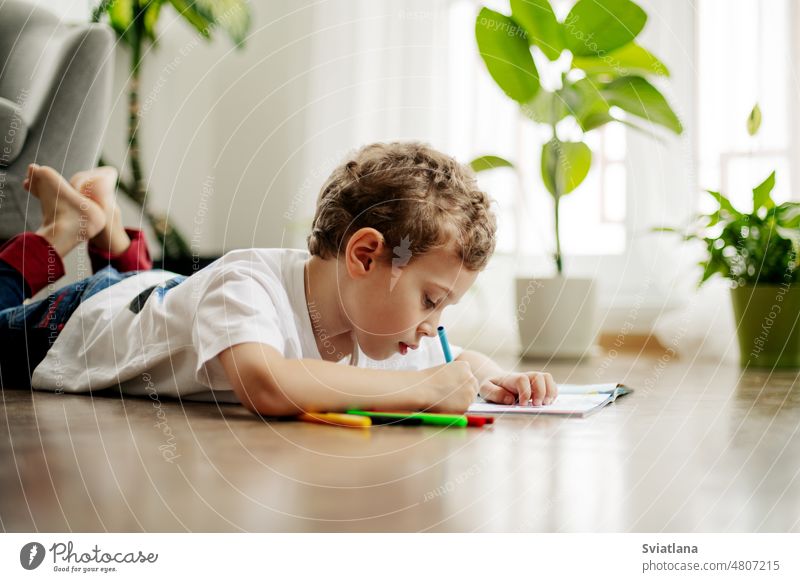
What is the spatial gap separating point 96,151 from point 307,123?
0.60 meters

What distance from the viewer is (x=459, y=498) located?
48 cm

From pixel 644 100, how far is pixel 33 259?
97 cm

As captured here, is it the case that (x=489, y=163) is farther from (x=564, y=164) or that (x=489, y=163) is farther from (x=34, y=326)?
(x=34, y=326)

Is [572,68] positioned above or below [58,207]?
above

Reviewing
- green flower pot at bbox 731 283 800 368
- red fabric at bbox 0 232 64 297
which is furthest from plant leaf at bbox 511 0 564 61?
red fabric at bbox 0 232 64 297

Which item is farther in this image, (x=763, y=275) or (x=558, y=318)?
(x=558, y=318)

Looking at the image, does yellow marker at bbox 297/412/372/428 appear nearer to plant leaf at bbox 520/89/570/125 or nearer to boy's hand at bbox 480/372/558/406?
boy's hand at bbox 480/372/558/406

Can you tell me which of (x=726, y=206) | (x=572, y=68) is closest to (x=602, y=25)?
(x=572, y=68)

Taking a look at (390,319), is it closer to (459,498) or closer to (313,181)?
(459,498)

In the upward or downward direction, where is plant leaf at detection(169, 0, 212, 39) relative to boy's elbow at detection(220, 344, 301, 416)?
upward

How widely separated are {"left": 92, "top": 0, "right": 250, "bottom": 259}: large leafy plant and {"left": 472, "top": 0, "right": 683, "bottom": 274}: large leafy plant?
52cm

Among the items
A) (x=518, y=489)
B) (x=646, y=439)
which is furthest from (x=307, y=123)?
(x=518, y=489)

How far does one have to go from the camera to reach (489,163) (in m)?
1.45

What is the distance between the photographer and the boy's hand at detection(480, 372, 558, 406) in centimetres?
79
